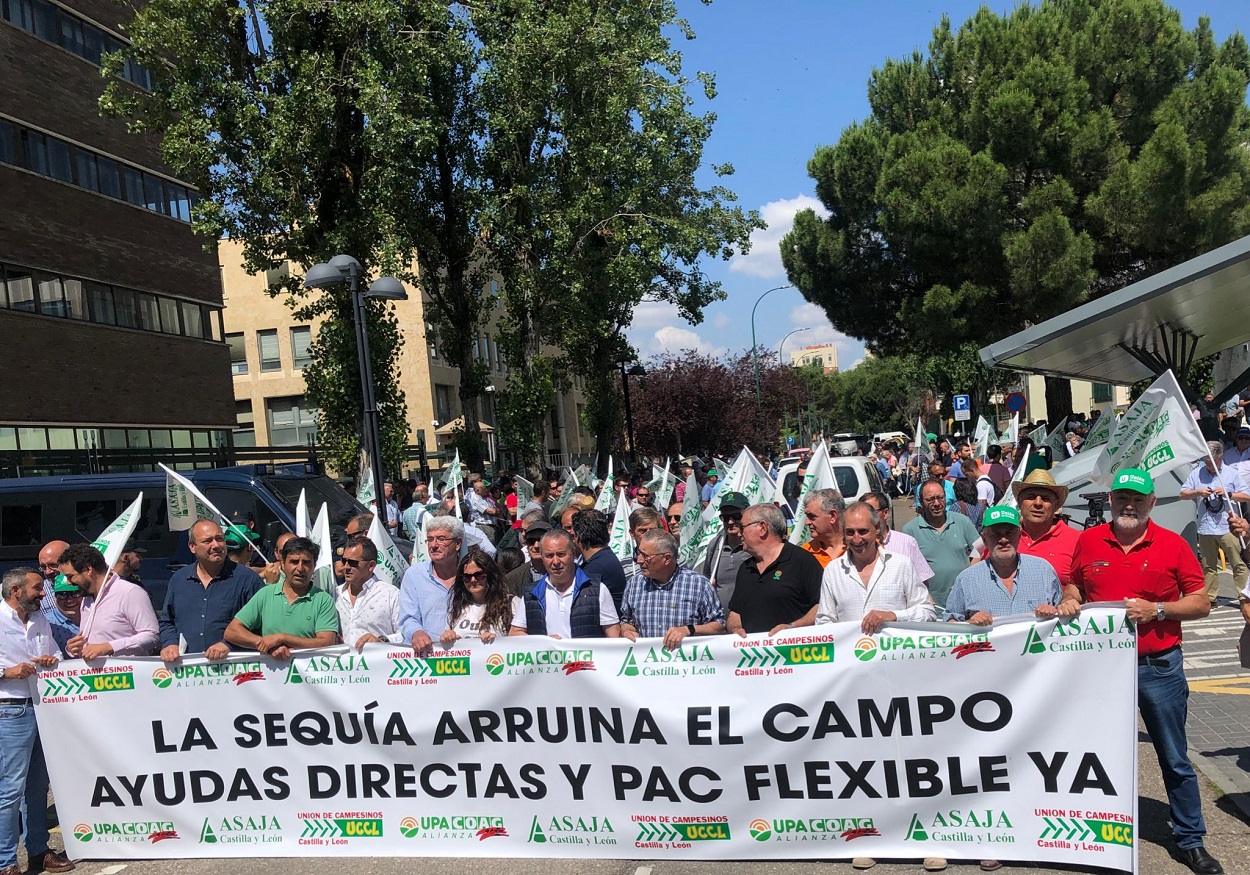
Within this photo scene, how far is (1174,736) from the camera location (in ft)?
16.2

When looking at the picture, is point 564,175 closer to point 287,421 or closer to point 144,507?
point 144,507

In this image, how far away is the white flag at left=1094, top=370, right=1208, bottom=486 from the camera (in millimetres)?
6625

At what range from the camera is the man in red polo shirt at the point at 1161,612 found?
4855 mm

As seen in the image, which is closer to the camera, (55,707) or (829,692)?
(829,692)

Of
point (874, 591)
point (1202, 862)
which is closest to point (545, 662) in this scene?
point (874, 591)

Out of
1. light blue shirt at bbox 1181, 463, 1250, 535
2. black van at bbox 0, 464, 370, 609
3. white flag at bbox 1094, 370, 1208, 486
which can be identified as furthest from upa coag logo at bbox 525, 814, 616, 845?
light blue shirt at bbox 1181, 463, 1250, 535

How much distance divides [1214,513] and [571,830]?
8.00 metres

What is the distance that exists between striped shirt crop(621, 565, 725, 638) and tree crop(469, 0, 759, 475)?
55.3 ft

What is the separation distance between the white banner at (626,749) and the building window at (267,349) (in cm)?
4135

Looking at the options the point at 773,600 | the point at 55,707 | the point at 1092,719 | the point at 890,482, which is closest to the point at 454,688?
the point at 773,600

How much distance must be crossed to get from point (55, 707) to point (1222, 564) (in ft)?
35.4

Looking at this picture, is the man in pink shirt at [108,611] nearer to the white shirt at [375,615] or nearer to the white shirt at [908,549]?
the white shirt at [375,615]

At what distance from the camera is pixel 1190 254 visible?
101 feet

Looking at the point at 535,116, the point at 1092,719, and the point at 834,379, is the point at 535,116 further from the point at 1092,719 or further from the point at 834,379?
the point at 834,379
